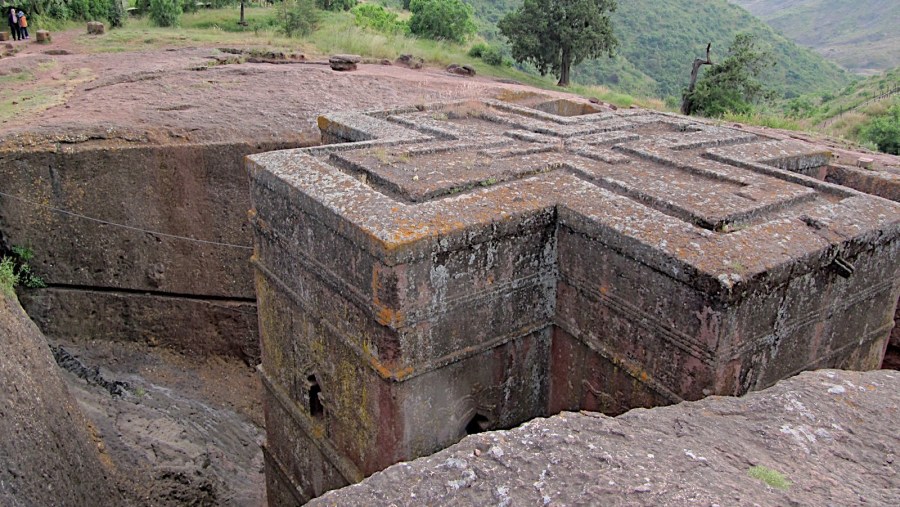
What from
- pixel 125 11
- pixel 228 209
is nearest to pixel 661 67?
pixel 125 11

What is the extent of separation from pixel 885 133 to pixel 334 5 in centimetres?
1588

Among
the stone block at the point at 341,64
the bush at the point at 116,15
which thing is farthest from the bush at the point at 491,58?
the bush at the point at 116,15

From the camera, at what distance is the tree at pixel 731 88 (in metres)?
15.8

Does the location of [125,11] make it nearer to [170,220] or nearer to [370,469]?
[170,220]

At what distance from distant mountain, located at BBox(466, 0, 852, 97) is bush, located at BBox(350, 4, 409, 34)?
31.7 feet

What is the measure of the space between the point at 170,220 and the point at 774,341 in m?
6.86

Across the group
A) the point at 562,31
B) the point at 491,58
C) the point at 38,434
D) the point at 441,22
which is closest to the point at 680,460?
the point at 38,434

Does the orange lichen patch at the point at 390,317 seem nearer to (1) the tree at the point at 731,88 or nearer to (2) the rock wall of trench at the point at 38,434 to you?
(2) the rock wall of trench at the point at 38,434

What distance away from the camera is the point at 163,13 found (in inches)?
703

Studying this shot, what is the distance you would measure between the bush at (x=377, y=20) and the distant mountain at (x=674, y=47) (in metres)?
9.66

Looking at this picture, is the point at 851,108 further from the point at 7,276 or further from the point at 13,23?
the point at 7,276

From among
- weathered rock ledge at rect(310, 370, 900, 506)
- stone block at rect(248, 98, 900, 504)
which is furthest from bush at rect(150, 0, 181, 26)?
weathered rock ledge at rect(310, 370, 900, 506)

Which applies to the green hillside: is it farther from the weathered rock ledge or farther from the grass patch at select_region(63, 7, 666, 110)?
the weathered rock ledge

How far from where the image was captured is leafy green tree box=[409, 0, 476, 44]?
67.9ft
